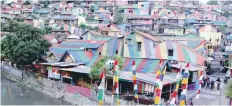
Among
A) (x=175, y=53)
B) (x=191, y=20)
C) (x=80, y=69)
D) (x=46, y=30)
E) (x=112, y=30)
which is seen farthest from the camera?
(x=191, y=20)

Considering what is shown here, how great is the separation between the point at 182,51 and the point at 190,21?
18673 millimetres

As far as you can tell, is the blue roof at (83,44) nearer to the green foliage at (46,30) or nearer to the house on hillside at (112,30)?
the green foliage at (46,30)

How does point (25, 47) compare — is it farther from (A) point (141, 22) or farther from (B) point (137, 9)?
(B) point (137, 9)

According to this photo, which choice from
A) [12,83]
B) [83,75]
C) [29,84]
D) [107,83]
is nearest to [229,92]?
[107,83]

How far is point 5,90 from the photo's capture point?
18.7 metres

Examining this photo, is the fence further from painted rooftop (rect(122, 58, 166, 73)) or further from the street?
painted rooftop (rect(122, 58, 166, 73))

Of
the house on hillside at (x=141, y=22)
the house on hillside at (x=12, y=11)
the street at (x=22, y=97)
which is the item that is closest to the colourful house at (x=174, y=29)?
the house on hillside at (x=141, y=22)

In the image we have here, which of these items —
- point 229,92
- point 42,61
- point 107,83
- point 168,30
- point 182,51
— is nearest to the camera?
point 229,92

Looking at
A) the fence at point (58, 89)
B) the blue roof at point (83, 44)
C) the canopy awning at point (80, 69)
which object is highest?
the blue roof at point (83, 44)

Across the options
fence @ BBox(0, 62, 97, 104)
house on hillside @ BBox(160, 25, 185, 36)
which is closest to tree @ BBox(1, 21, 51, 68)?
fence @ BBox(0, 62, 97, 104)

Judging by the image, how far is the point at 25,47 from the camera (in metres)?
18.6

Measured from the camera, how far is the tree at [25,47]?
61.4 feet

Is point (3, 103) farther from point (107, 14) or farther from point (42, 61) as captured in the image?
point (107, 14)

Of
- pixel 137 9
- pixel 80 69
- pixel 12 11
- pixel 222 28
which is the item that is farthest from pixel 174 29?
pixel 12 11
